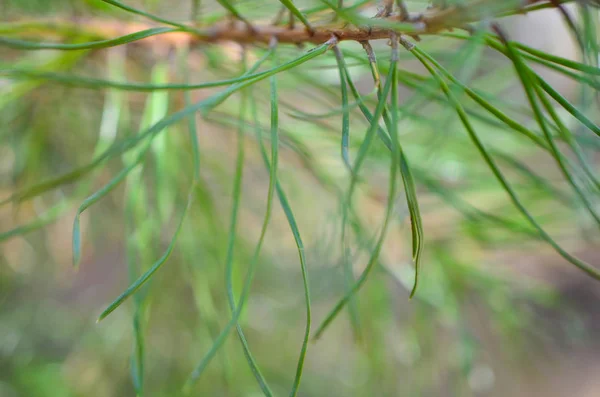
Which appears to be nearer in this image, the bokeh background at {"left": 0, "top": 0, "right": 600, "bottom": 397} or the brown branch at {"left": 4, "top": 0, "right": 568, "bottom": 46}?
the brown branch at {"left": 4, "top": 0, "right": 568, "bottom": 46}

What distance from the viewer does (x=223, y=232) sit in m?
0.32

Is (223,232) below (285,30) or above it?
below

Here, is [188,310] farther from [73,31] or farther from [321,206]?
[73,31]

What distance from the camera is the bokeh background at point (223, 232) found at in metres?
0.27

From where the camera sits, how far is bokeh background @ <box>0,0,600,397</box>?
0.27m

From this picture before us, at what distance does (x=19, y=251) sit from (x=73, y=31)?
0.29 metres

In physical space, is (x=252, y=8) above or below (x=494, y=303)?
above

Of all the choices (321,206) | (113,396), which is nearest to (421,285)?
(321,206)

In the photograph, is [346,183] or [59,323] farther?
[59,323]

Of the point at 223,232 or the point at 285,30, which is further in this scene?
the point at 223,232

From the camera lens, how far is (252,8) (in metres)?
0.28

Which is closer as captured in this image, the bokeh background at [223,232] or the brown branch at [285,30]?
the brown branch at [285,30]

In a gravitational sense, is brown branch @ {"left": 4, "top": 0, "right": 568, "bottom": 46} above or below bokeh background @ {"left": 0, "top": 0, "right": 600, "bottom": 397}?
above

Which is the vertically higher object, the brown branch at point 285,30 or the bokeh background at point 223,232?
the brown branch at point 285,30
